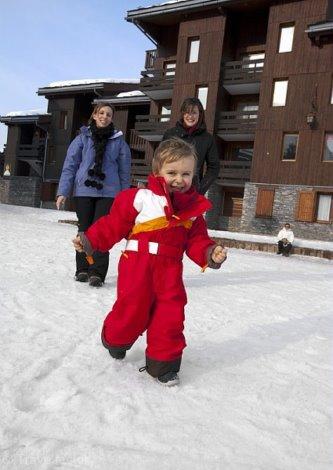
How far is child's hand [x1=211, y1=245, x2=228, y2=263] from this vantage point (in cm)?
217

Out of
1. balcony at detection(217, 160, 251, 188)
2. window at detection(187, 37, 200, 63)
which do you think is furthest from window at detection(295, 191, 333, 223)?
window at detection(187, 37, 200, 63)

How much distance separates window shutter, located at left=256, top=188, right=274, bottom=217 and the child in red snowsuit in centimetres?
1721

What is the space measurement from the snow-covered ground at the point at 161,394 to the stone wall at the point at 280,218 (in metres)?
15.0

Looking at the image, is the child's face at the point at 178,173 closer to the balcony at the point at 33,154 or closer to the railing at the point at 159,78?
the railing at the point at 159,78

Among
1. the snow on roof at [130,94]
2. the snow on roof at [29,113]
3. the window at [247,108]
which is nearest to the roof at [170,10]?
the snow on roof at [130,94]

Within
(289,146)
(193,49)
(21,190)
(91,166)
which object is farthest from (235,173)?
(21,190)

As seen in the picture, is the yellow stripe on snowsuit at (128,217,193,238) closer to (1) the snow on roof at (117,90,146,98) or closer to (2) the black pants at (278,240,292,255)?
(2) the black pants at (278,240,292,255)

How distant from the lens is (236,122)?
20188 millimetres

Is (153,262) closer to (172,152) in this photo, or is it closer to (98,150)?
(172,152)

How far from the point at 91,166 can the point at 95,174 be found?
136mm

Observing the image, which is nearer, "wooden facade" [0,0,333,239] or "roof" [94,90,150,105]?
"wooden facade" [0,0,333,239]

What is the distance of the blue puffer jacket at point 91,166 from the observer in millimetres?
4344

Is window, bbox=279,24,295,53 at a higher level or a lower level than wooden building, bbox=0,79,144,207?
higher

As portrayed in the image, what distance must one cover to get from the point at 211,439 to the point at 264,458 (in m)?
0.20
